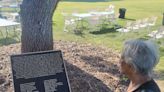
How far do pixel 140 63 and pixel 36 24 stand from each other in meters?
5.33

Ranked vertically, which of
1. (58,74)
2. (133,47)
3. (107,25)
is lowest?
(107,25)

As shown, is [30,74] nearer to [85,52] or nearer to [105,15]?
[85,52]

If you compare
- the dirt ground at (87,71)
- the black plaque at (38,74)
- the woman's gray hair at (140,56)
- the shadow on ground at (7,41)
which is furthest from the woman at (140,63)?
the shadow on ground at (7,41)

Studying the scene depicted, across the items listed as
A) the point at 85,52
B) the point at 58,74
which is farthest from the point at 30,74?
the point at 85,52

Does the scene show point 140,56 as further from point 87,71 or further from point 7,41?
point 7,41

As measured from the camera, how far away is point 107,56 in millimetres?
12531

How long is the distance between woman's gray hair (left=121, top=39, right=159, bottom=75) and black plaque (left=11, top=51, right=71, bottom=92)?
3.07 m

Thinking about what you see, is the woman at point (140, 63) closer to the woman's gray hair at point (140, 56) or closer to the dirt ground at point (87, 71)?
the woman's gray hair at point (140, 56)

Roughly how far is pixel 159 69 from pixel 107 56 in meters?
1.60

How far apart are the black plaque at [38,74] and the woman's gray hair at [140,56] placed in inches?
121

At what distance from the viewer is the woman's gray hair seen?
12.1ft

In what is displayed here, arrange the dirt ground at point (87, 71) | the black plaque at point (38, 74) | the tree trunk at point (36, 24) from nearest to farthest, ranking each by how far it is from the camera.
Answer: the black plaque at point (38, 74)
the tree trunk at point (36, 24)
the dirt ground at point (87, 71)

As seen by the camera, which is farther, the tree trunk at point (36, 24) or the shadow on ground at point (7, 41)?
the shadow on ground at point (7, 41)

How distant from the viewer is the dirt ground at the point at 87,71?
8906 mm
